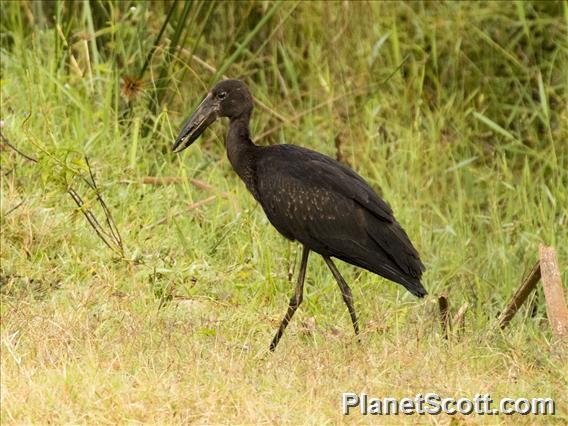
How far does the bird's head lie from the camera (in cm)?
647

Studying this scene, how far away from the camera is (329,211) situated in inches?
237

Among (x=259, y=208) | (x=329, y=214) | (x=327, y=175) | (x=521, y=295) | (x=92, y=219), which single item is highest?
(x=327, y=175)

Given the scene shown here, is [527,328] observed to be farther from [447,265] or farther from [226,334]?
[226,334]

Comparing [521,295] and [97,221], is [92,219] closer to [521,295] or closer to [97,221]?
[97,221]

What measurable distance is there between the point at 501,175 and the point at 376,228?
106 inches

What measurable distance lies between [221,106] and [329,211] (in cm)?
89

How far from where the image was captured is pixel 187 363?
514 centimetres

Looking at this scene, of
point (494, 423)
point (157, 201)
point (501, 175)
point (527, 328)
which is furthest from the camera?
point (501, 175)

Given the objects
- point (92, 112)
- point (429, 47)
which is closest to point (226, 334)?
point (92, 112)

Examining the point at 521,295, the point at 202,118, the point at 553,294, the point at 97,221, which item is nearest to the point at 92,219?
the point at 97,221

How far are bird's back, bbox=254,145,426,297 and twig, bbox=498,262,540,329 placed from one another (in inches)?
18.7

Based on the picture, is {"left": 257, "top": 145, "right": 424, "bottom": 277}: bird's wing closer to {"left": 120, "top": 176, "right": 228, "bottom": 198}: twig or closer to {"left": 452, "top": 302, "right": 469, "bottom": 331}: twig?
{"left": 452, "top": 302, "right": 469, "bottom": 331}: twig

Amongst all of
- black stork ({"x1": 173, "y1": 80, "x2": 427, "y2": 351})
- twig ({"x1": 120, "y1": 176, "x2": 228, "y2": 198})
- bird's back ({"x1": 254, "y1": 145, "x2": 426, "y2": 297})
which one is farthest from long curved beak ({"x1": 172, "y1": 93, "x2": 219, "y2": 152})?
twig ({"x1": 120, "y1": 176, "x2": 228, "y2": 198})

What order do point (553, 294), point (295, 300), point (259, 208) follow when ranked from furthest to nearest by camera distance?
point (259, 208), point (295, 300), point (553, 294)
